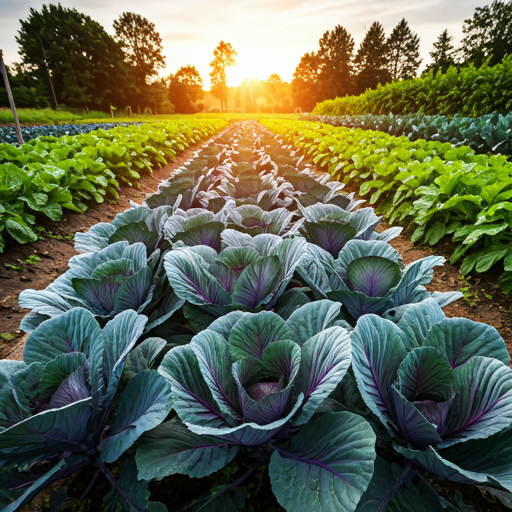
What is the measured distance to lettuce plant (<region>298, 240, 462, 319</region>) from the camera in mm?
1096

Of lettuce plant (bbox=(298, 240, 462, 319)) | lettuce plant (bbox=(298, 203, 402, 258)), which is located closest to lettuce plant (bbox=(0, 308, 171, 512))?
lettuce plant (bbox=(298, 240, 462, 319))

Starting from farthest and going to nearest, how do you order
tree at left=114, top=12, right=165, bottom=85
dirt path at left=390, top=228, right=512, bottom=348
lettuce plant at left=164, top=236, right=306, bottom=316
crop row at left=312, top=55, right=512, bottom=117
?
tree at left=114, top=12, right=165, bottom=85, crop row at left=312, top=55, right=512, bottom=117, dirt path at left=390, top=228, right=512, bottom=348, lettuce plant at left=164, top=236, right=306, bottom=316

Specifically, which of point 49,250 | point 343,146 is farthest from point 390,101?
point 49,250

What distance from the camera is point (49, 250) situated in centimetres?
372

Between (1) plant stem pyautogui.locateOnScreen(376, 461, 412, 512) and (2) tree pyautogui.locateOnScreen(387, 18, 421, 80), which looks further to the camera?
(2) tree pyautogui.locateOnScreen(387, 18, 421, 80)

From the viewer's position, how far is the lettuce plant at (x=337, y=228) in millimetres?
1475

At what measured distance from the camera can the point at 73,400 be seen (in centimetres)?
82

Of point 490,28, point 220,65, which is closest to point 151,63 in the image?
point 220,65

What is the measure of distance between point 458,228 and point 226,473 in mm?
3140

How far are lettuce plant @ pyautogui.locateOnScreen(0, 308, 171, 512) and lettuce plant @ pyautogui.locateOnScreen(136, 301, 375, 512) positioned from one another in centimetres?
8

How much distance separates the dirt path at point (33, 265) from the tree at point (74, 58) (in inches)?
1815

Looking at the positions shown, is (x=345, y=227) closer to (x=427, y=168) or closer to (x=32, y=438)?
(x=32, y=438)

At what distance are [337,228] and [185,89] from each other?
6871 centimetres

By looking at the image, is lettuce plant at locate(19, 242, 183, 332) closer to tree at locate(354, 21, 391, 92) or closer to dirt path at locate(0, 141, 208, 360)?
dirt path at locate(0, 141, 208, 360)
